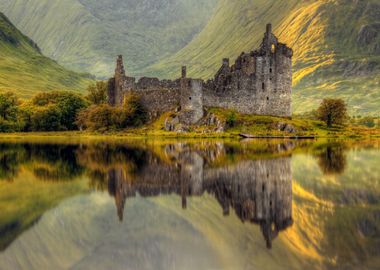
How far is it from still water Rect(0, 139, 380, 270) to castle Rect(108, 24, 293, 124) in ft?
140

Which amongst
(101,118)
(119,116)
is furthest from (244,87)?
(101,118)

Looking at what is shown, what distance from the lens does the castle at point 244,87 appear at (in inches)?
2968

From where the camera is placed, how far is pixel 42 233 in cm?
1585

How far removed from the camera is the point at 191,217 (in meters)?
18.3

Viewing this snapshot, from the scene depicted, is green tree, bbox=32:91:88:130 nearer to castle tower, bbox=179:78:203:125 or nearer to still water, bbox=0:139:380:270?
castle tower, bbox=179:78:203:125

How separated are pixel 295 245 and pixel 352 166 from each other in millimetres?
20177

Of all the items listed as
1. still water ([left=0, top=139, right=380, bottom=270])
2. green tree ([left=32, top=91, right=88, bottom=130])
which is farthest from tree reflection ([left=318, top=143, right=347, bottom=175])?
green tree ([left=32, top=91, right=88, bottom=130])

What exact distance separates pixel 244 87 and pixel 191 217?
5961cm

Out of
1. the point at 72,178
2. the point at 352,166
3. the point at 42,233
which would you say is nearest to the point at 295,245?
the point at 42,233

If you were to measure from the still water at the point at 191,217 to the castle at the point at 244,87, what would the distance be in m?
42.6

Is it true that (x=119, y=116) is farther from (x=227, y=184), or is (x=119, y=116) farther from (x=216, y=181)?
(x=227, y=184)

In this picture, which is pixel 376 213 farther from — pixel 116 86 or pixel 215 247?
pixel 116 86

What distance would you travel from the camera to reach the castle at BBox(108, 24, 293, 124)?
247ft

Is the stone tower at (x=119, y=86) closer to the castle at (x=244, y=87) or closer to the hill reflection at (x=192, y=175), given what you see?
the castle at (x=244, y=87)
